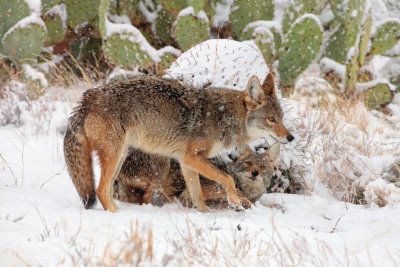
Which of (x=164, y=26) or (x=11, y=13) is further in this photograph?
(x=164, y=26)

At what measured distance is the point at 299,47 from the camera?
31.4 feet

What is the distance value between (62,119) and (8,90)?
156 cm

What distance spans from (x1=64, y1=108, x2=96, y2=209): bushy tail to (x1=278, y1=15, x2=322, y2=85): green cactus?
6225 mm

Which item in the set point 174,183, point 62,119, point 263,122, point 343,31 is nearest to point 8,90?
point 62,119

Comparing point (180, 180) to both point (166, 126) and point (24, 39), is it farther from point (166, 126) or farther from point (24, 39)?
point (24, 39)

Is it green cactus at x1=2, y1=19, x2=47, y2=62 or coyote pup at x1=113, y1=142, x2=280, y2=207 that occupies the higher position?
green cactus at x1=2, y1=19, x2=47, y2=62

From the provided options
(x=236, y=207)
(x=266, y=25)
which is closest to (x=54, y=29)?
(x=266, y=25)

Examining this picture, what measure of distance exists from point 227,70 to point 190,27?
416 cm

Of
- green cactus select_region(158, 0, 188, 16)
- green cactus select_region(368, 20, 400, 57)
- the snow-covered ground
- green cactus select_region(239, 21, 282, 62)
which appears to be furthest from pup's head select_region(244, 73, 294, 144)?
green cactus select_region(368, 20, 400, 57)

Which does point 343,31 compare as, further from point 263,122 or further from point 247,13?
point 263,122

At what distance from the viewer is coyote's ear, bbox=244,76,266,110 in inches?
190

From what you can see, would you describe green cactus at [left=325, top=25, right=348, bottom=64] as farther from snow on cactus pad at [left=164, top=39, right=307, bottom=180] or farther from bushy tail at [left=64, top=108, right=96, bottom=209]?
bushy tail at [left=64, top=108, right=96, bottom=209]

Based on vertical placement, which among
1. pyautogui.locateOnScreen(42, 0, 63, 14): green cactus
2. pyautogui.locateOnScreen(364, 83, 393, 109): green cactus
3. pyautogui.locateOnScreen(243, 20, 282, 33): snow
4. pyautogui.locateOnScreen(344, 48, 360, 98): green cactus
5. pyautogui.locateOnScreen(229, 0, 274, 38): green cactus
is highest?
pyautogui.locateOnScreen(42, 0, 63, 14): green cactus

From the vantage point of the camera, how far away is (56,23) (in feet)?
37.8
